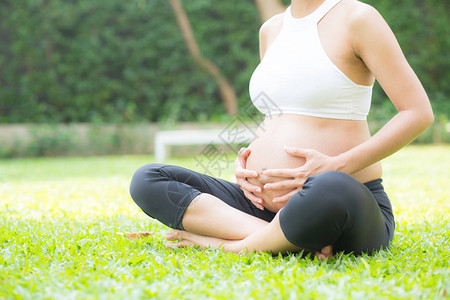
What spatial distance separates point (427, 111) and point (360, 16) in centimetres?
44

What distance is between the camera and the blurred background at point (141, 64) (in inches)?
407

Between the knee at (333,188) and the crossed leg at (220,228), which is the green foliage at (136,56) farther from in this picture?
the knee at (333,188)

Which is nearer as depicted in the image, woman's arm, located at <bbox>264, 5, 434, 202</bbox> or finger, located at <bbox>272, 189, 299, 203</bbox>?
woman's arm, located at <bbox>264, 5, 434, 202</bbox>

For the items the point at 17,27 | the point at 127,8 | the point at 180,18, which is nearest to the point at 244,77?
the point at 180,18

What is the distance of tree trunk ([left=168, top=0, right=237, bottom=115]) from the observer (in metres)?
10.8

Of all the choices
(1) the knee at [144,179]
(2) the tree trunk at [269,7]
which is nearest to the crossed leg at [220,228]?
(1) the knee at [144,179]

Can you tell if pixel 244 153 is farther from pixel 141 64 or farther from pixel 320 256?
pixel 141 64

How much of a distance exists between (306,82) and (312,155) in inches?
12.3

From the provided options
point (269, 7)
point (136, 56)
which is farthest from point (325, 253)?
point (136, 56)

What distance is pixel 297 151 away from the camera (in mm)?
1882

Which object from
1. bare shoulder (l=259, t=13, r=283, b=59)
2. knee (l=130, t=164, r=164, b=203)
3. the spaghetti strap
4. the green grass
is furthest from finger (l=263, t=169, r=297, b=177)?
bare shoulder (l=259, t=13, r=283, b=59)

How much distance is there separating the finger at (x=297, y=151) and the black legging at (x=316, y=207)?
0.51 ft

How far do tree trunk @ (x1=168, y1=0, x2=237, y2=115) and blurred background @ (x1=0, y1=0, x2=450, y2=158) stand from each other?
0.02 m

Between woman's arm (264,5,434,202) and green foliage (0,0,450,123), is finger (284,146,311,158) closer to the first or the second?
woman's arm (264,5,434,202)
